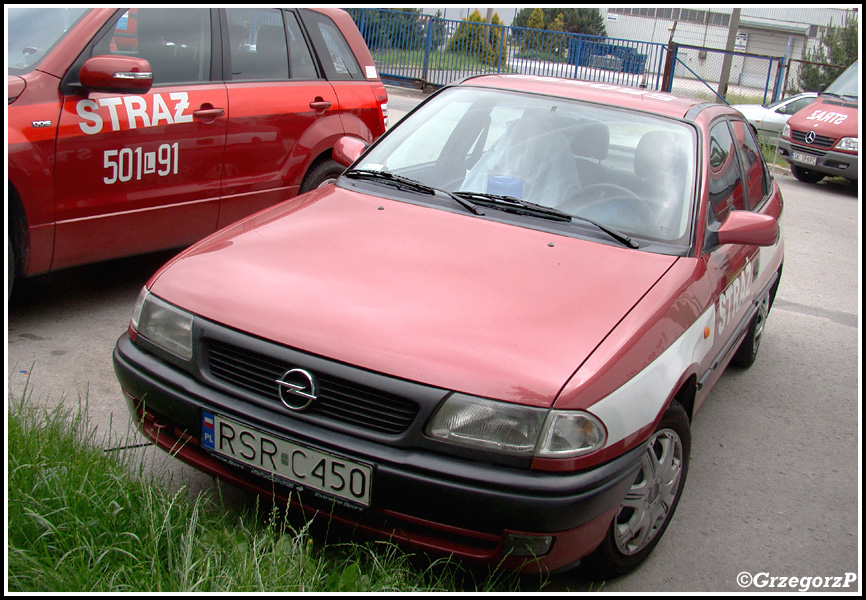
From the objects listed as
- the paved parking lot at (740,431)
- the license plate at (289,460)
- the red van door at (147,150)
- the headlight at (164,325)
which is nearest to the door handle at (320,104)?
the red van door at (147,150)

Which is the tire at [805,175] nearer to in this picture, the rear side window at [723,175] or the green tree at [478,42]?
the green tree at [478,42]

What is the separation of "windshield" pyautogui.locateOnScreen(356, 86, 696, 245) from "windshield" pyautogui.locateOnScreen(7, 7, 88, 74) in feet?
5.70

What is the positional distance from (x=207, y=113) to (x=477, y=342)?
9.64 feet

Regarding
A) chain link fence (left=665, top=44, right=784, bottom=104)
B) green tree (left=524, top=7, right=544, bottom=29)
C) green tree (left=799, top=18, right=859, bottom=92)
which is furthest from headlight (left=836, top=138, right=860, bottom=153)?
green tree (left=524, top=7, right=544, bottom=29)

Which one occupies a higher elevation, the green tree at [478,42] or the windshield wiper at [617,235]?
the green tree at [478,42]

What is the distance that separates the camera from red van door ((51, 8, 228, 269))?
4.08 metres

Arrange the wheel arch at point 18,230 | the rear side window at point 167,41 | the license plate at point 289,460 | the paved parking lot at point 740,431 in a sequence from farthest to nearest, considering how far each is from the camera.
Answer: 1. the rear side window at point 167,41
2. the wheel arch at point 18,230
3. the paved parking lot at point 740,431
4. the license plate at point 289,460

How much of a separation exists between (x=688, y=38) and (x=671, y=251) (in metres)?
44.3

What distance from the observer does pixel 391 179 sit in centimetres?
351

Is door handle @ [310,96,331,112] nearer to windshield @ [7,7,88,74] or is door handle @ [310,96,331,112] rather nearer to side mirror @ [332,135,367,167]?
side mirror @ [332,135,367,167]

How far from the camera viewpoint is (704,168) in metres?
3.37

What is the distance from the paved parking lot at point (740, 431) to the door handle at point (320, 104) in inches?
58.2

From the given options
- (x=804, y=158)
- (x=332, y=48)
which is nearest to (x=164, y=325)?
(x=332, y=48)

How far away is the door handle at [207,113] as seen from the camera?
180 inches
